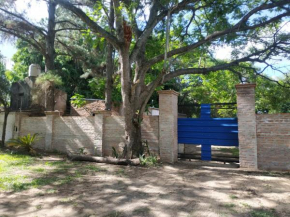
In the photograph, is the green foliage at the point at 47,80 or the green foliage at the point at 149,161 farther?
the green foliage at the point at 47,80

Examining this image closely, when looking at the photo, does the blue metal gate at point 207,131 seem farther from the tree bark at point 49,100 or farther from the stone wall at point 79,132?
the tree bark at point 49,100

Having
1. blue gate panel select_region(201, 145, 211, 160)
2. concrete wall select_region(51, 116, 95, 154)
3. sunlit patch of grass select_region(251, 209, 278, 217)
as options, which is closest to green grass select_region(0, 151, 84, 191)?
concrete wall select_region(51, 116, 95, 154)

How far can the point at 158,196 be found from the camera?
4.62m

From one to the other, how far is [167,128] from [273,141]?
346 centimetres

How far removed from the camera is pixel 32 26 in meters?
12.9

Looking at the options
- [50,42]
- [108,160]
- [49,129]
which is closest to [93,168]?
[108,160]

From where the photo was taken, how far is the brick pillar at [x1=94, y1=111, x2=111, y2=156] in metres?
9.70

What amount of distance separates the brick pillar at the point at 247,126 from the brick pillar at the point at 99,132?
5.45 meters

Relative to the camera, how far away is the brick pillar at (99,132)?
9.70 meters

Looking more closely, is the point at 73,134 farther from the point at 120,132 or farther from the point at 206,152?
the point at 206,152

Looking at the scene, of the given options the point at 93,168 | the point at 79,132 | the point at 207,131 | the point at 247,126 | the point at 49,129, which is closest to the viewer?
the point at 247,126

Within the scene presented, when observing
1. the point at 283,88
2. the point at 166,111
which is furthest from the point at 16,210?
the point at 283,88

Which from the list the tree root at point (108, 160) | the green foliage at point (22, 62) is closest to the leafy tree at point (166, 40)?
the tree root at point (108, 160)

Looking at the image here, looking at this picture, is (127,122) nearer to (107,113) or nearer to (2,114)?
(107,113)
